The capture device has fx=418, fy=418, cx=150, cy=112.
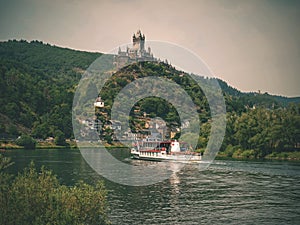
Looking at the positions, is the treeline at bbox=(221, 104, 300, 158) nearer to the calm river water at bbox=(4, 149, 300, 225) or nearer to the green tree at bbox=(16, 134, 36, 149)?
the calm river water at bbox=(4, 149, 300, 225)

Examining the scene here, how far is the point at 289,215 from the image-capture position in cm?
4266

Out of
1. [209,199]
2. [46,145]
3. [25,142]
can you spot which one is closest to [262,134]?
[209,199]

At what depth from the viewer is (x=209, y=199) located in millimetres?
51344

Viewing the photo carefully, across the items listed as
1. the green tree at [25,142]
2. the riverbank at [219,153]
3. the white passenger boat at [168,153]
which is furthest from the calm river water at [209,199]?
the green tree at [25,142]

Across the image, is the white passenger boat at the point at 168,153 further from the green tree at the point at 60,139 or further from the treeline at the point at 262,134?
the green tree at the point at 60,139

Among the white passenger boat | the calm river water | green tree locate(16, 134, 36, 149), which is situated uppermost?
green tree locate(16, 134, 36, 149)

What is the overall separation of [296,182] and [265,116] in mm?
69047

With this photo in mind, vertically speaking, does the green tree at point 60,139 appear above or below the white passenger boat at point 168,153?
above

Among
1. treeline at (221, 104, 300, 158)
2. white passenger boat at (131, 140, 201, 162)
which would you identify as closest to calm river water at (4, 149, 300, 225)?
white passenger boat at (131, 140, 201, 162)

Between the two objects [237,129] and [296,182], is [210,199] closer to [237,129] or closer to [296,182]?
[296,182]

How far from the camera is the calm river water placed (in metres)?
41.5

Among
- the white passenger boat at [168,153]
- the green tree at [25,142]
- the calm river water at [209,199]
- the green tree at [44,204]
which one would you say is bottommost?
the calm river water at [209,199]

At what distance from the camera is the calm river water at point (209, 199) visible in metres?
41.5

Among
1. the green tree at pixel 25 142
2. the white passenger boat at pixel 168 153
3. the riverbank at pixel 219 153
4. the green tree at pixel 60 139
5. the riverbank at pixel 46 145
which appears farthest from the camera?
the green tree at pixel 60 139
